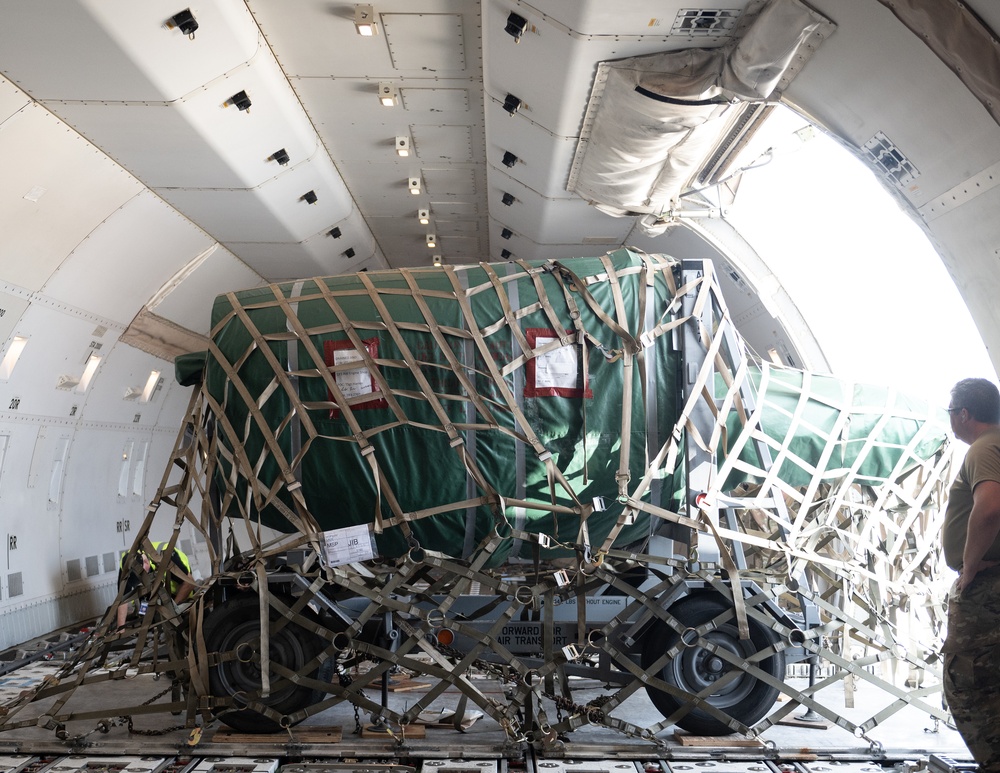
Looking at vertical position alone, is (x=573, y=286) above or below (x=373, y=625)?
above

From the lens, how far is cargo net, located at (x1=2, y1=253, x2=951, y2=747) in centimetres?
607

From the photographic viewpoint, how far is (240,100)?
765 cm

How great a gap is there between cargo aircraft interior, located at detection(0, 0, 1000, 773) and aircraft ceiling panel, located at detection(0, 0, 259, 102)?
0.02 meters

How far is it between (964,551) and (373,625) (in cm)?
382

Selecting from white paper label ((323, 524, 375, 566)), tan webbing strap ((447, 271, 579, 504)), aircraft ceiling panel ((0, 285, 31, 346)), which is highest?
aircraft ceiling panel ((0, 285, 31, 346))

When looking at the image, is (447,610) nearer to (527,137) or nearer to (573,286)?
(573,286)

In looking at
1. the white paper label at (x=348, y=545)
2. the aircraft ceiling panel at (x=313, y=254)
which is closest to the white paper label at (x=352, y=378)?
the white paper label at (x=348, y=545)

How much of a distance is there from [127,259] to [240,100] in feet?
8.84

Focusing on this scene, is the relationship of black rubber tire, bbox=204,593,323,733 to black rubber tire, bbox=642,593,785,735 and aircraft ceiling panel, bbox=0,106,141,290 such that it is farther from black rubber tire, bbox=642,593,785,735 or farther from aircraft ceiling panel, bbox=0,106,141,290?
aircraft ceiling panel, bbox=0,106,141,290

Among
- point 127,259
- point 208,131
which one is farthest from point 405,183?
point 208,131

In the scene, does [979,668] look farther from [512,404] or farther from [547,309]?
[547,309]

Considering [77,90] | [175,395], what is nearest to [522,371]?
[77,90]

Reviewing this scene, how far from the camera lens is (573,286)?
641cm

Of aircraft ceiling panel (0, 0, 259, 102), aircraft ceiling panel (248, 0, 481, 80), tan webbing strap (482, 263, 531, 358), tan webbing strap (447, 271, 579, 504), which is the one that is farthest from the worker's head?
aircraft ceiling panel (0, 0, 259, 102)
